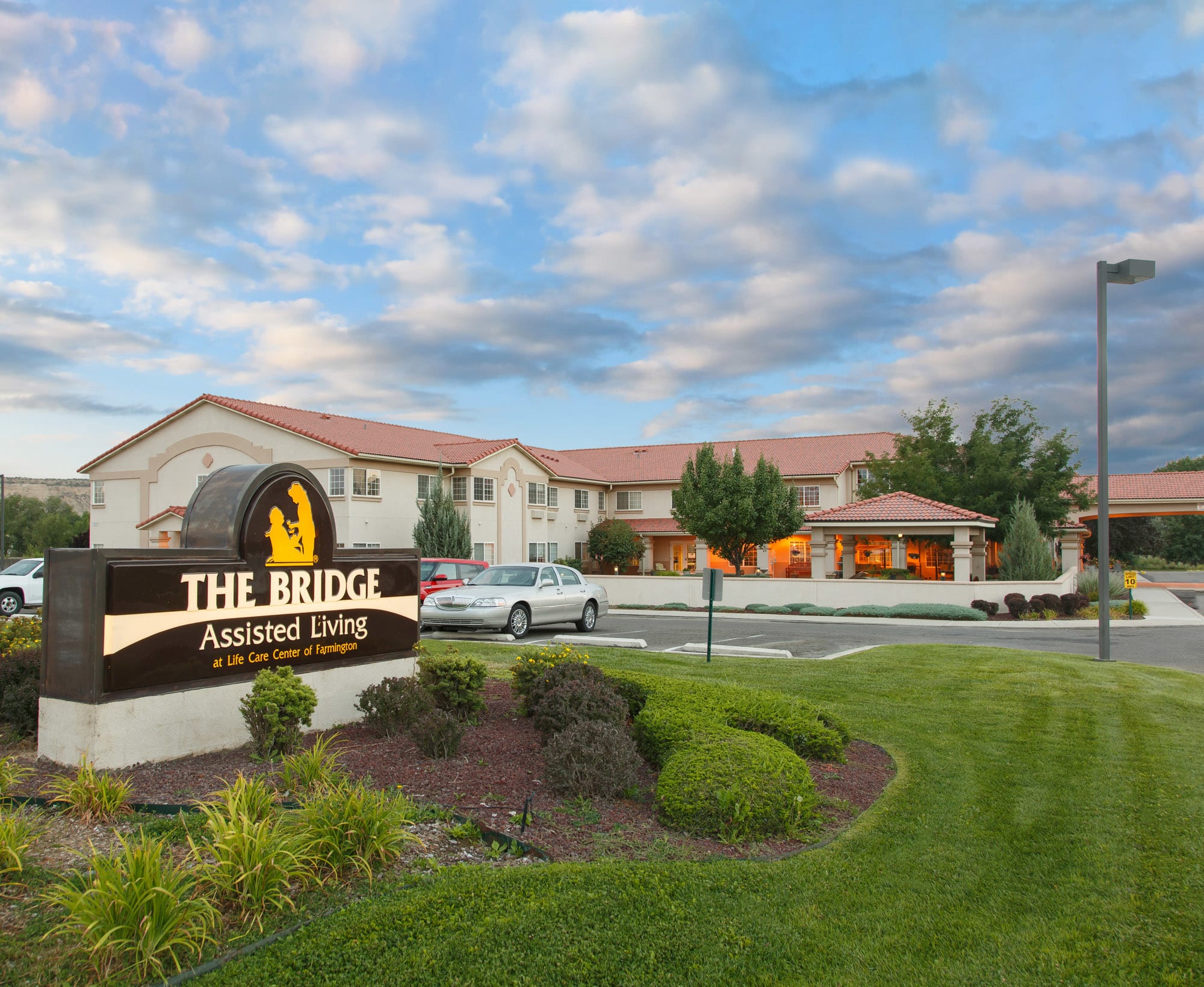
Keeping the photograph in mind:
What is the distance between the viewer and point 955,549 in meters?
31.3

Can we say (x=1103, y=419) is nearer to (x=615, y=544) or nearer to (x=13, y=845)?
(x=13, y=845)

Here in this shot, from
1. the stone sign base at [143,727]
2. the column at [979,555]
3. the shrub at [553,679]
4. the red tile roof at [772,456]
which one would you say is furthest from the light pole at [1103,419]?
the red tile roof at [772,456]

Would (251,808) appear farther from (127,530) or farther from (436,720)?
(127,530)

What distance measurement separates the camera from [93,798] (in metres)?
5.45

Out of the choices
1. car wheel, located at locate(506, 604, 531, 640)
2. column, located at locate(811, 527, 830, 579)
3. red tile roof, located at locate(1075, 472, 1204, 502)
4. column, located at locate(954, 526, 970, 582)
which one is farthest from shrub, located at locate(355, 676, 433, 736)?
red tile roof, located at locate(1075, 472, 1204, 502)

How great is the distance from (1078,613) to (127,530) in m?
40.7

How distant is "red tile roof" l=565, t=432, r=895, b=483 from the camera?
50.2m

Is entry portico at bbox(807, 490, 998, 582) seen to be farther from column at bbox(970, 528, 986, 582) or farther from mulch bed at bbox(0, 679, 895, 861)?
mulch bed at bbox(0, 679, 895, 861)

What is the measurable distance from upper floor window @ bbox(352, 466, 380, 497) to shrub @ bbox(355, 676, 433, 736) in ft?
98.5

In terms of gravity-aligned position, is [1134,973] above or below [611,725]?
below

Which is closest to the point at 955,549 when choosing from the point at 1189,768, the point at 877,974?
the point at 1189,768

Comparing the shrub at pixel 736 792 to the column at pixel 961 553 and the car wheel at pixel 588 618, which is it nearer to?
the car wheel at pixel 588 618

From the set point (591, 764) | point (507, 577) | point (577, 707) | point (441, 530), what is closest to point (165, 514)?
point (441, 530)

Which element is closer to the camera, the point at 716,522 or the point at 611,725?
the point at 611,725
